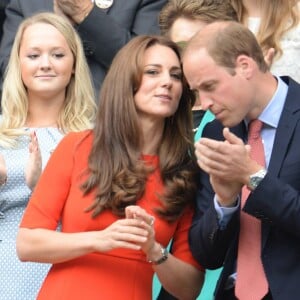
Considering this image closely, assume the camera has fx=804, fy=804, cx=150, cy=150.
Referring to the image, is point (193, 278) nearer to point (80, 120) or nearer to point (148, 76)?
point (148, 76)

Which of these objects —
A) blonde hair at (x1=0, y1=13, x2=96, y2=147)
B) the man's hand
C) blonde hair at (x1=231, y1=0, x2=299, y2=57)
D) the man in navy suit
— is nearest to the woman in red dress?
the man in navy suit

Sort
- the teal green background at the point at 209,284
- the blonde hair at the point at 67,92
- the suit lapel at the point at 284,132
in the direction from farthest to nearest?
the blonde hair at the point at 67,92 < the teal green background at the point at 209,284 < the suit lapel at the point at 284,132

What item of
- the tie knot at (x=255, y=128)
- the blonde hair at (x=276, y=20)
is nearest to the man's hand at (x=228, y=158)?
the tie knot at (x=255, y=128)

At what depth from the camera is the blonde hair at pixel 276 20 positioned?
3.96 m

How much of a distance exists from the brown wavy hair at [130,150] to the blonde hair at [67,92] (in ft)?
2.11

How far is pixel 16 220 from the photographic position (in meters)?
3.65

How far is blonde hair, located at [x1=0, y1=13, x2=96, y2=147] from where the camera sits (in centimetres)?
386

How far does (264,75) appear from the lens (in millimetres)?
2916

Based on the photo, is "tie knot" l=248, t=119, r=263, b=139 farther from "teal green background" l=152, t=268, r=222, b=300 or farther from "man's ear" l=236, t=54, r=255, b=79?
"teal green background" l=152, t=268, r=222, b=300

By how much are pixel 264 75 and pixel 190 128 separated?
0.52 m

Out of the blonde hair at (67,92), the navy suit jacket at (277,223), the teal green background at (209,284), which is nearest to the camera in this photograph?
the navy suit jacket at (277,223)

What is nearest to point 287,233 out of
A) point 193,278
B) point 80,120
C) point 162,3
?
point 193,278

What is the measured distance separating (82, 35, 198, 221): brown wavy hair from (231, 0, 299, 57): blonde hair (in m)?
0.79

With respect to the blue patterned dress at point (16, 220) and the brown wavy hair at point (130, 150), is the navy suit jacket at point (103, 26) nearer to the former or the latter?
the blue patterned dress at point (16, 220)
